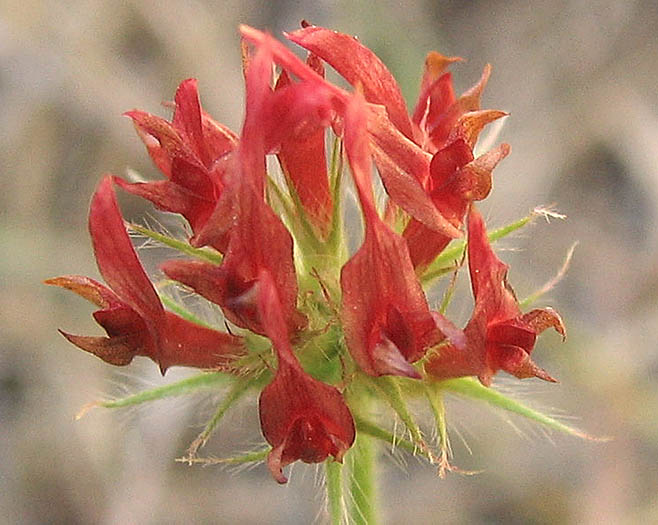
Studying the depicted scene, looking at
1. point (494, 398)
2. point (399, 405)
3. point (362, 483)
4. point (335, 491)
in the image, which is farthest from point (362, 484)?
point (494, 398)

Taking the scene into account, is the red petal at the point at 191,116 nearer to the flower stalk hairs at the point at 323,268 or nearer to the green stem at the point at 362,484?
the flower stalk hairs at the point at 323,268

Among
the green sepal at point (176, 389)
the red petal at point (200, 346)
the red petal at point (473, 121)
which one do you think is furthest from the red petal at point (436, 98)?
the green sepal at point (176, 389)

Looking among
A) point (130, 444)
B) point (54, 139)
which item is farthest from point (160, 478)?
point (54, 139)

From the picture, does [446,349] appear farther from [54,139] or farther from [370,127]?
[54,139]

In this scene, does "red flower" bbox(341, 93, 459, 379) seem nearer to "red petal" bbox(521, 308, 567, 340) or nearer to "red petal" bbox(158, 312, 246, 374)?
"red petal" bbox(521, 308, 567, 340)

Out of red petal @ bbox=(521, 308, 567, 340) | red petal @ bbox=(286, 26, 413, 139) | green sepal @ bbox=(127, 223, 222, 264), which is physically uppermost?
red petal @ bbox=(286, 26, 413, 139)

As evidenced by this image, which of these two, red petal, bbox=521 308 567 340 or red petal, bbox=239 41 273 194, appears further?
red petal, bbox=521 308 567 340

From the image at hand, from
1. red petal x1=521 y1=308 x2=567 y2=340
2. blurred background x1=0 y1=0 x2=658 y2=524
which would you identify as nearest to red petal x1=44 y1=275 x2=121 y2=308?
red petal x1=521 y1=308 x2=567 y2=340
